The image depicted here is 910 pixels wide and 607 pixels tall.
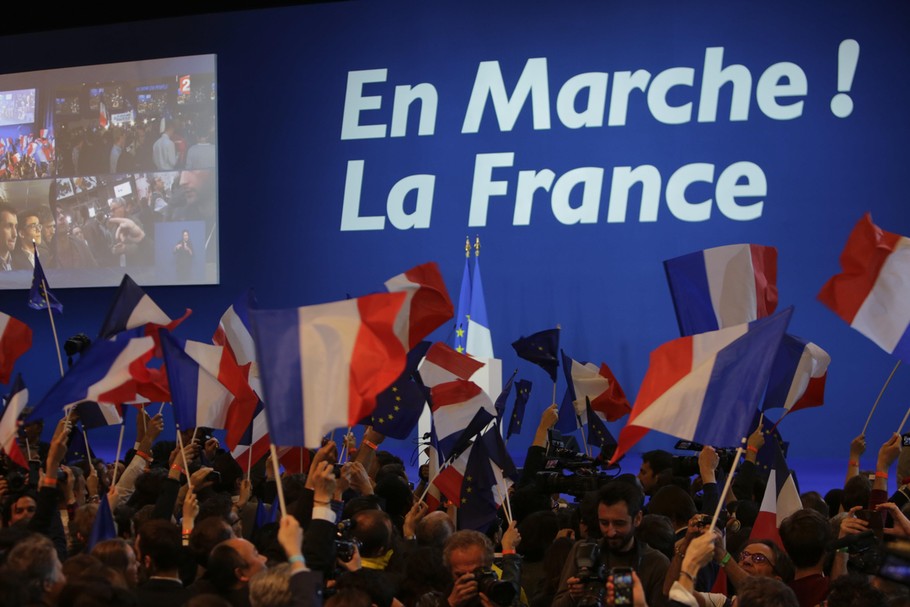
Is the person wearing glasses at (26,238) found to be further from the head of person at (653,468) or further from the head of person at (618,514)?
the head of person at (618,514)

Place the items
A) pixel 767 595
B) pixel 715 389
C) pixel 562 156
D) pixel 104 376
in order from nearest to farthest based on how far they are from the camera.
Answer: pixel 767 595
pixel 715 389
pixel 104 376
pixel 562 156

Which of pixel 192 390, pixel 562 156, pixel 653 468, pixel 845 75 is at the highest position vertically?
pixel 845 75

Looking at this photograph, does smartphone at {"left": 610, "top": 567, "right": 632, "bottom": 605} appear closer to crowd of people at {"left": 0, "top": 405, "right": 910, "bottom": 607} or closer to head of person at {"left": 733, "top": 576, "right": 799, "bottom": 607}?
crowd of people at {"left": 0, "top": 405, "right": 910, "bottom": 607}

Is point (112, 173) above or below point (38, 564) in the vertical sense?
above

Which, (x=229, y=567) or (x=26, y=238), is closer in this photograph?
(x=229, y=567)

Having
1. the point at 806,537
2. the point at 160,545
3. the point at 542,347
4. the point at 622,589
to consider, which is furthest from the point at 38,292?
the point at 622,589

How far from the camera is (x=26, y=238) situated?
577 inches

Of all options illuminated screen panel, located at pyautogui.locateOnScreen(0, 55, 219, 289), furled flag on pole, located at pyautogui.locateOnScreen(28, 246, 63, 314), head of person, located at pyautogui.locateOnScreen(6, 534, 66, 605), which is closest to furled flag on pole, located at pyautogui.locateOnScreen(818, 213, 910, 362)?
head of person, located at pyautogui.locateOnScreen(6, 534, 66, 605)

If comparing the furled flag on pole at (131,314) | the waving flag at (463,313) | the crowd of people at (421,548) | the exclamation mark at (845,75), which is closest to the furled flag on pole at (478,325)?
the waving flag at (463,313)

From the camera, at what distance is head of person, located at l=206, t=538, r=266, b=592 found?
364 centimetres

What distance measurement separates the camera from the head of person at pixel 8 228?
1470 centimetres

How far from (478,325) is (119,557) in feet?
28.8

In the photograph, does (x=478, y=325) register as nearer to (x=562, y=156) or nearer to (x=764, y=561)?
(x=562, y=156)

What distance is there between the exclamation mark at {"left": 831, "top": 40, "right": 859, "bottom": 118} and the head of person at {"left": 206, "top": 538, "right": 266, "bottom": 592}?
33.8 ft
